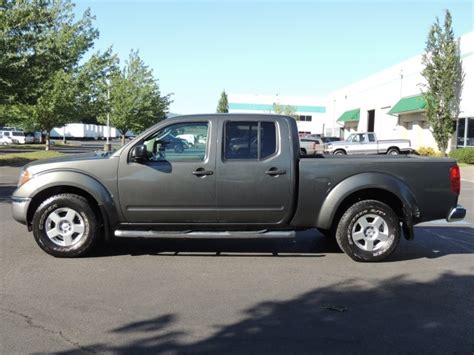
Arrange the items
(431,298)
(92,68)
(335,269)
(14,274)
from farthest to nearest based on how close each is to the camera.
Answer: (92,68) → (335,269) → (14,274) → (431,298)

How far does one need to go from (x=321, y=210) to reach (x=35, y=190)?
3.66 metres

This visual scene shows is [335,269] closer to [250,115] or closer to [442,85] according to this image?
[250,115]

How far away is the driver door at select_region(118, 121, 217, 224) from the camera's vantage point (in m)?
6.35

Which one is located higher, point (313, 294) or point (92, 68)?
point (92, 68)

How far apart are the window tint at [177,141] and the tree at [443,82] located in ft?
84.0

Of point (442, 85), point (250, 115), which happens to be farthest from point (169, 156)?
point (442, 85)

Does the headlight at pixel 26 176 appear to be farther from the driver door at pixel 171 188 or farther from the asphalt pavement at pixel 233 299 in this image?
the driver door at pixel 171 188

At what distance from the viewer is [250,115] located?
671 cm

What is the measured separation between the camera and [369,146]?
30.5 m

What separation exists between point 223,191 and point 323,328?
252 cm

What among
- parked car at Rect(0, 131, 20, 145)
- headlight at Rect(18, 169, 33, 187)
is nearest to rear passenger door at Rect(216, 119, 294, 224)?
headlight at Rect(18, 169, 33, 187)

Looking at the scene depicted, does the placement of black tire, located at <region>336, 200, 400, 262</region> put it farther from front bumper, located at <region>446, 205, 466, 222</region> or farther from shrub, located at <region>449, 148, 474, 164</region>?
shrub, located at <region>449, 148, 474, 164</region>

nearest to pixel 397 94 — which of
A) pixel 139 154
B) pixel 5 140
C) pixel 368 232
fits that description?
pixel 368 232

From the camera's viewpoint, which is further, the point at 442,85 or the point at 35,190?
the point at 442,85
